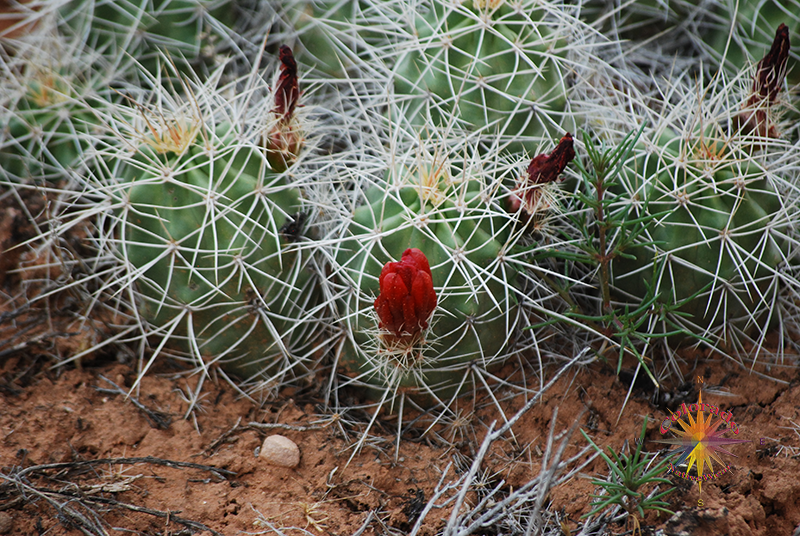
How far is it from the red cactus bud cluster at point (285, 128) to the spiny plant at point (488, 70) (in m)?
0.40

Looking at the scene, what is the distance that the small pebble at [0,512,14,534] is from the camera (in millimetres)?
1507

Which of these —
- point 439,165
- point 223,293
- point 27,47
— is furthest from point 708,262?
point 27,47

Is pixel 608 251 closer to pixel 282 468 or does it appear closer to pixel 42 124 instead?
pixel 282 468

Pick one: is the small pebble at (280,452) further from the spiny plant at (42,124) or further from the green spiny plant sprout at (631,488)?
the spiny plant at (42,124)

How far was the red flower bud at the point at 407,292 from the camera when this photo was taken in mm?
1550

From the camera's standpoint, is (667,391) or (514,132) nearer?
(667,391)

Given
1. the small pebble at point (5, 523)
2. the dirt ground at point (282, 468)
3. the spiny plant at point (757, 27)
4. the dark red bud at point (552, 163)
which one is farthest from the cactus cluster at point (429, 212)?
the small pebble at point (5, 523)

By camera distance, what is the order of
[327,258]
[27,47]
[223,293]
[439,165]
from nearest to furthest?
[439,165] → [223,293] → [327,258] → [27,47]

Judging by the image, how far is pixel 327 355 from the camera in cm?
214

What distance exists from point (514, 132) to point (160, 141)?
115 cm

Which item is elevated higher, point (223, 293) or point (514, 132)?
point (514, 132)

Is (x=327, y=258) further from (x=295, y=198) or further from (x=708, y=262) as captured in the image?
(x=708, y=262)

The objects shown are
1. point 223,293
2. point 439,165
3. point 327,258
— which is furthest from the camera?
point 327,258

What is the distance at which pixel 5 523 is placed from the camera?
59.5 inches
